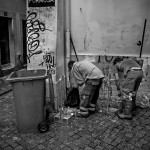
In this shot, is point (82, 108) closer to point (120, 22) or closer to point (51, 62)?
point (51, 62)

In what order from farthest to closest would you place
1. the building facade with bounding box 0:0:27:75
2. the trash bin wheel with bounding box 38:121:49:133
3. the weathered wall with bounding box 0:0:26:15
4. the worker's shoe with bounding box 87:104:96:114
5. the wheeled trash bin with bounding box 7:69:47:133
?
the building facade with bounding box 0:0:27:75
the weathered wall with bounding box 0:0:26:15
the worker's shoe with bounding box 87:104:96:114
the trash bin wheel with bounding box 38:121:49:133
the wheeled trash bin with bounding box 7:69:47:133

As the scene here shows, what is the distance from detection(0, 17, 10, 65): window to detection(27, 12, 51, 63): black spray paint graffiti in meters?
5.06

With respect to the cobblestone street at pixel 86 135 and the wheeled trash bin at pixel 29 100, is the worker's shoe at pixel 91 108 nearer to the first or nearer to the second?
the cobblestone street at pixel 86 135

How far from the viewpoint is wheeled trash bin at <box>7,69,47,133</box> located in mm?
3883

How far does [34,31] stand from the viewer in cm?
498

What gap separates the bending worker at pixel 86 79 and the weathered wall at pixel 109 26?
174 centimetres

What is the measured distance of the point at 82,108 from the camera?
4922 millimetres

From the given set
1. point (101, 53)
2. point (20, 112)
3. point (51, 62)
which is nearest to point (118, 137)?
A: point (20, 112)

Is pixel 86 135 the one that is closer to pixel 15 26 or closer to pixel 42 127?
pixel 42 127

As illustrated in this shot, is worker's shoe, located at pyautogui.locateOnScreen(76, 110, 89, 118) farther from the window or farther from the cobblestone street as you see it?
the window

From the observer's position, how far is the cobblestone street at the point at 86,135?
3.68 metres

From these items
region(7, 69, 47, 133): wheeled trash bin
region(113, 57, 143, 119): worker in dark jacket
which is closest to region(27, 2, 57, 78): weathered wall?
region(7, 69, 47, 133): wheeled trash bin

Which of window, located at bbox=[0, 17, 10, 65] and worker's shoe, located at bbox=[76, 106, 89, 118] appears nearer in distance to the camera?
worker's shoe, located at bbox=[76, 106, 89, 118]

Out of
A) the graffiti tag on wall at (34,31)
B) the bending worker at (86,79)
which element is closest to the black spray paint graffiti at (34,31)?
the graffiti tag on wall at (34,31)
